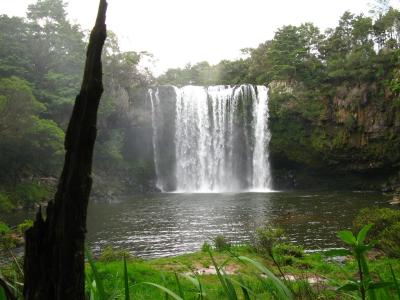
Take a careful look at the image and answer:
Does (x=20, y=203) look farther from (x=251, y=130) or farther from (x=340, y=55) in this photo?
(x=340, y=55)

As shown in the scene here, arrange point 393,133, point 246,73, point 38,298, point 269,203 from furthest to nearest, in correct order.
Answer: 1. point 246,73
2. point 393,133
3. point 269,203
4. point 38,298

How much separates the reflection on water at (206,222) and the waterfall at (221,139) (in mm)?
12683

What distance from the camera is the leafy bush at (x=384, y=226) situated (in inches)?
381

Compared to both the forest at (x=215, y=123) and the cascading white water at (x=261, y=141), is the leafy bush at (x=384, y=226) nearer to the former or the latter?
the forest at (x=215, y=123)

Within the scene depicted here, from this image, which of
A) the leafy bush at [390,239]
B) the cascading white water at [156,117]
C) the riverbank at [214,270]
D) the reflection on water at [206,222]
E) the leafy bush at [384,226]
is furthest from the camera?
the cascading white water at [156,117]

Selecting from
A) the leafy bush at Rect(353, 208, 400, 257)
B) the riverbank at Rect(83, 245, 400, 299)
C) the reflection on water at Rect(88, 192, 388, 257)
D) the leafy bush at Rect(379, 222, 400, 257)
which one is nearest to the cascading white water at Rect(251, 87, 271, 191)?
the reflection on water at Rect(88, 192, 388, 257)

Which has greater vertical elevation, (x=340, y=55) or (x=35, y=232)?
(x=340, y=55)

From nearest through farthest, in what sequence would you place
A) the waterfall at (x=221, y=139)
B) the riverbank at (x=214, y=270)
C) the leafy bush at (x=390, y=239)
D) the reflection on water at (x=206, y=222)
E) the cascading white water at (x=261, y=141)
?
the riverbank at (x=214, y=270) → the leafy bush at (x=390, y=239) → the reflection on water at (x=206, y=222) → the cascading white water at (x=261, y=141) → the waterfall at (x=221, y=139)

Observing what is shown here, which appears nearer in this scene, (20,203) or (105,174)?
(20,203)

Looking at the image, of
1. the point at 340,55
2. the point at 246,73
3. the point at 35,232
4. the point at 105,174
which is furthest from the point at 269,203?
the point at 246,73

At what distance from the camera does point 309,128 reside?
37656mm

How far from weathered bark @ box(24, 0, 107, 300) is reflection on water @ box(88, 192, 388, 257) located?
1206 centimetres

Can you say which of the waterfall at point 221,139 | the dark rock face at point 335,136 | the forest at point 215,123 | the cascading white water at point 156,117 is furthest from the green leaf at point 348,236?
the cascading white water at point 156,117

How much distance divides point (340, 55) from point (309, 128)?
8363mm
